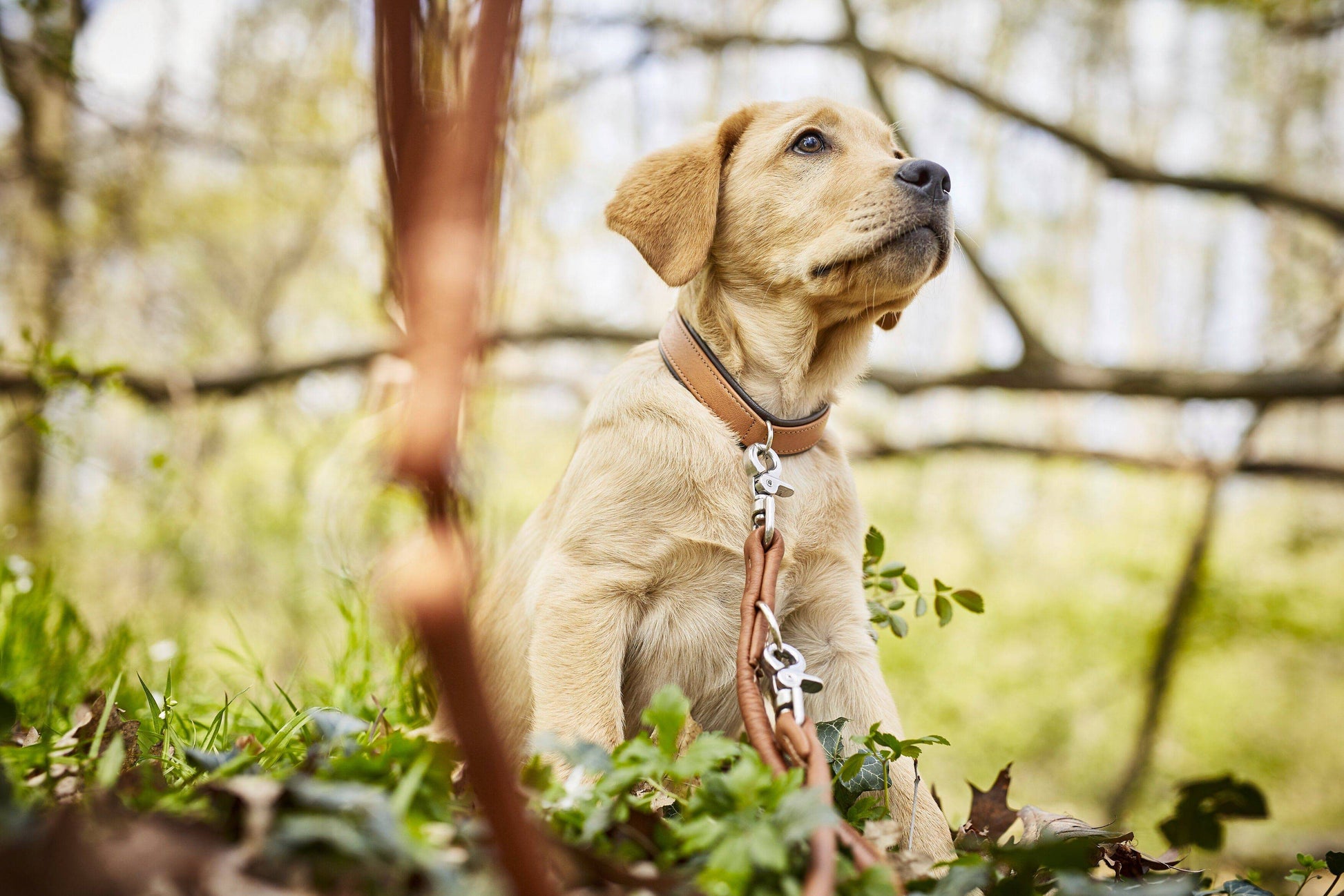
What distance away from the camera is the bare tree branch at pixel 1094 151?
6363 millimetres

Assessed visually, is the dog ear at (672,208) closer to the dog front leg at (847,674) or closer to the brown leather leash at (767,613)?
the brown leather leash at (767,613)

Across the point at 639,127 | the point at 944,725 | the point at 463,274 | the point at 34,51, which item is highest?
the point at 639,127

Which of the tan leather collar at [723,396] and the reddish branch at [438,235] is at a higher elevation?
the reddish branch at [438,235]

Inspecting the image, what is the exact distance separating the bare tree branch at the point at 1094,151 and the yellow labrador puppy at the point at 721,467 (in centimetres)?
419

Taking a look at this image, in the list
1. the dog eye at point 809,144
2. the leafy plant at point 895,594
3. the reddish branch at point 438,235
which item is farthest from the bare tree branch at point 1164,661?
the reddish branch at point 438,235

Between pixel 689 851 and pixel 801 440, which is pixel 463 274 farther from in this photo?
pixel 801 440

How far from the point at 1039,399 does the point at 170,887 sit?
1442 centimetres

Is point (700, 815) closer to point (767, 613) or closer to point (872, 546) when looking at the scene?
point (767, 613)

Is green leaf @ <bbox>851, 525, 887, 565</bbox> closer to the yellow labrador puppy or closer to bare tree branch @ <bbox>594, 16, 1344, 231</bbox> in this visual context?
the yellow labrador puppy

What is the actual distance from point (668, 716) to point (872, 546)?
151cm

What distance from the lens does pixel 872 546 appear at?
103 inches

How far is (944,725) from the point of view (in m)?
11.1

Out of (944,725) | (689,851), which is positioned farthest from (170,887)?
(944,725)

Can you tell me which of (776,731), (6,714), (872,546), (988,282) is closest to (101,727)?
(6,714)
